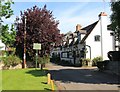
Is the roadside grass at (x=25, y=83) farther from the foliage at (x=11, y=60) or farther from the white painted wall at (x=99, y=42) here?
the white painted wall at (x=99, y=42)

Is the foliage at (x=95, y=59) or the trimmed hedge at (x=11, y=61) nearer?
the trimmed hedge at (x=11, y=61)

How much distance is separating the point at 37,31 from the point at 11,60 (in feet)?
17.1

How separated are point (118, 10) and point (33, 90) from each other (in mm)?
10471

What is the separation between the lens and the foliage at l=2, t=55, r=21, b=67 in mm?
42237

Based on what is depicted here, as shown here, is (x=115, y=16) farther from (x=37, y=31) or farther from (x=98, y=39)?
(x=98, y=39)

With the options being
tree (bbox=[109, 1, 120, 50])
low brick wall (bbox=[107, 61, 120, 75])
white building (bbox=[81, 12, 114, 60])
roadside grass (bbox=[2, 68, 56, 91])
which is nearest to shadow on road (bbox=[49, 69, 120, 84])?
roadside grass (bbox=[2, 68, 56, 91])

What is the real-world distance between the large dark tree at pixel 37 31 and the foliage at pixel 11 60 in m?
1.43

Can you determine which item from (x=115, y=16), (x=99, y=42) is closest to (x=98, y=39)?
(x=99, y=42)

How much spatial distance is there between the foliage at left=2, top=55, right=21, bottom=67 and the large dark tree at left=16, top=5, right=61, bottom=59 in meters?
1.43

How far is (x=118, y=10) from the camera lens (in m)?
25.1

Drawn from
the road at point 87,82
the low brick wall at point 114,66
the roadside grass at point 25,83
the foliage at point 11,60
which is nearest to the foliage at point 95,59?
the low brick wall at point 114,66

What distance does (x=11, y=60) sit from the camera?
42.5m

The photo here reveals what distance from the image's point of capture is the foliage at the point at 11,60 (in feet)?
139

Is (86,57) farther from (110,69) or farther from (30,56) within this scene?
(110,69)
